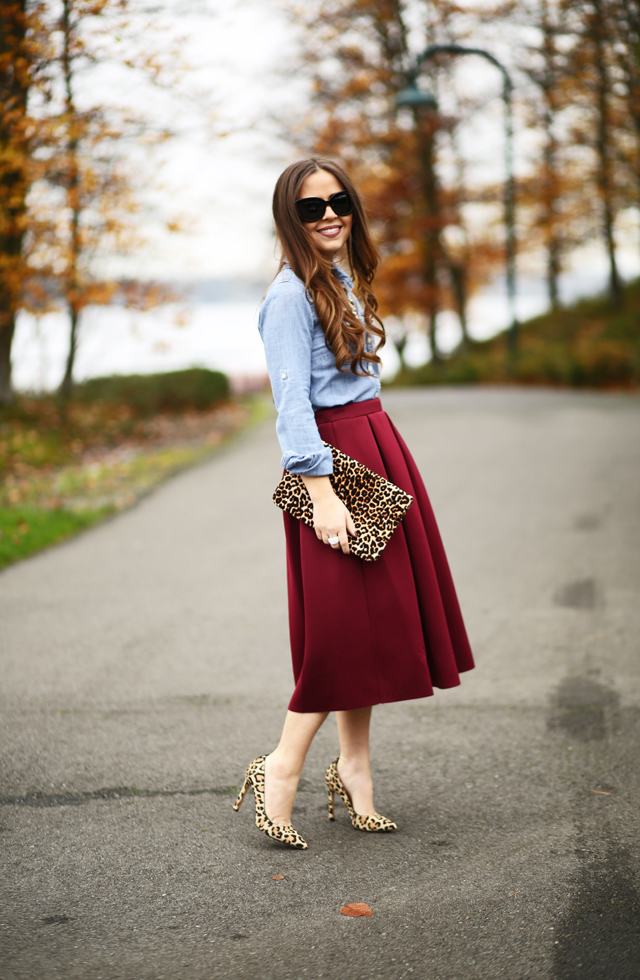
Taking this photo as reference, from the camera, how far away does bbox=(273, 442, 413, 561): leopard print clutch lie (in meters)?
2.77

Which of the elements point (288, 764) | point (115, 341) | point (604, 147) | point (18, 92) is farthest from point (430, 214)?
point (288, 764)

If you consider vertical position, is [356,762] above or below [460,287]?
below

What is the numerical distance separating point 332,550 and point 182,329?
34.2ft

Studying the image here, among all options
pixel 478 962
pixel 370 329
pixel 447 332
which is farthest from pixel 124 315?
pixel 447 332

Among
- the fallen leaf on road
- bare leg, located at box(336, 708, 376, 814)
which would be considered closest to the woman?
bare leg, located at box(336, 708, 376, 814)

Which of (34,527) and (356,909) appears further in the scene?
(34,527)

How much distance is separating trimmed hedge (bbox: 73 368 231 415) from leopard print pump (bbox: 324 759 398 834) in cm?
1290

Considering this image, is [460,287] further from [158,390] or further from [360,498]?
[360,498]

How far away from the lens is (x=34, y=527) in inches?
302

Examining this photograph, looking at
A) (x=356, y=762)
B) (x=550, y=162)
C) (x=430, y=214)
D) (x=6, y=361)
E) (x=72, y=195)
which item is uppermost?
(x=550, y=162)

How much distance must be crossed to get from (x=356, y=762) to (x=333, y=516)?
924 millimetres

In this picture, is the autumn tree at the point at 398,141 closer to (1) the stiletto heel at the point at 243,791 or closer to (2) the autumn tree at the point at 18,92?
(2) the autumn tree at the point at 18,92

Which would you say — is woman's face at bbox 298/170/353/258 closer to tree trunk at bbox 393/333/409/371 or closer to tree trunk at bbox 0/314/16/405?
tree trunk at bbox 0/314/16/405

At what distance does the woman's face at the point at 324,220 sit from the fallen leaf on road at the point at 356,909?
197cm
